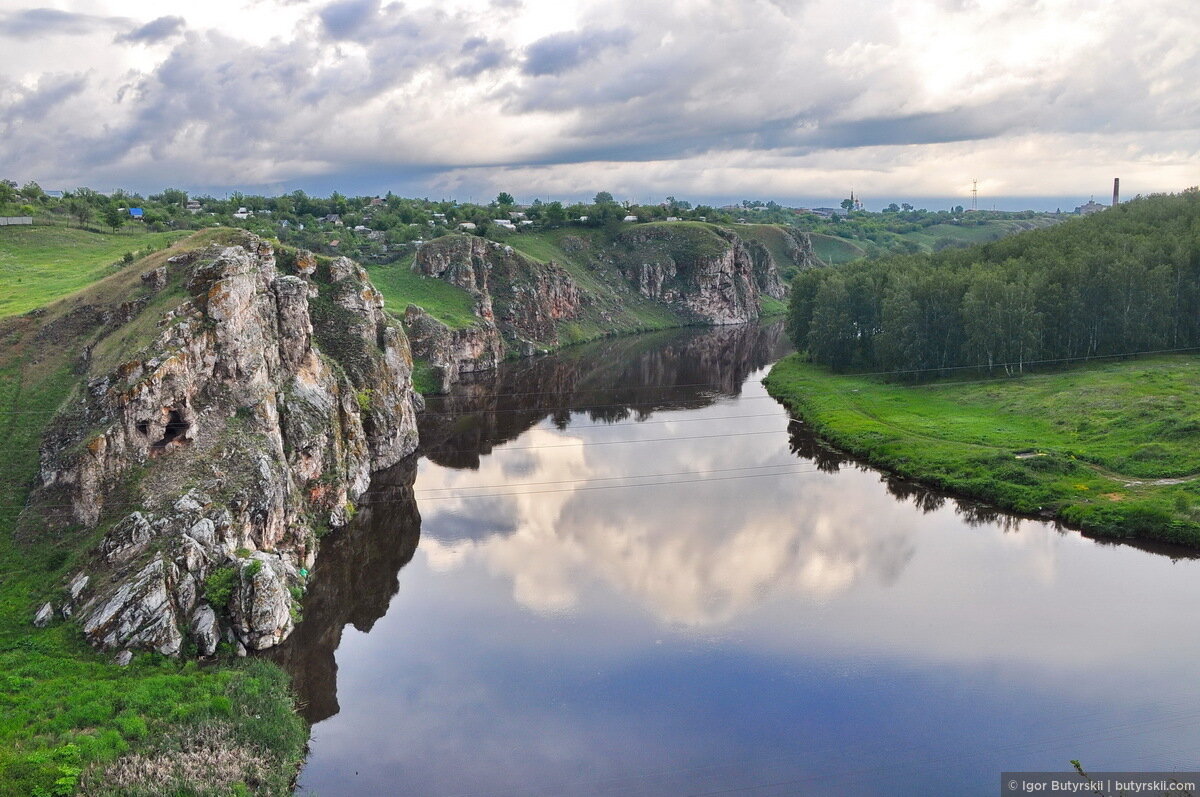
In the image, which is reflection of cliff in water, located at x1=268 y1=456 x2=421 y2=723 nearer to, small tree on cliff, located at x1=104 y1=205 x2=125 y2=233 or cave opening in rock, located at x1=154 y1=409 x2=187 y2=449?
cave opening in rock, located at x1=154 y1=409 x2=187 y2=449

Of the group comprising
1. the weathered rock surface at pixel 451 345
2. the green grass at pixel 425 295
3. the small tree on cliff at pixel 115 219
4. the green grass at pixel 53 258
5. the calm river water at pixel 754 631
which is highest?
the small tree on cliff at pixel 115 219

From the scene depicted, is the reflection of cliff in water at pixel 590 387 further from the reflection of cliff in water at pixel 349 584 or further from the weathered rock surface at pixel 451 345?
the reflection of cliff in water at pixel 349 584

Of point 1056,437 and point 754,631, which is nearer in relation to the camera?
point 754,631

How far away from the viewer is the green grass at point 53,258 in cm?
7419

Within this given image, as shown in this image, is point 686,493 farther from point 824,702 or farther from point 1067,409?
point 1067,409

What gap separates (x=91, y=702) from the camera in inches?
1330

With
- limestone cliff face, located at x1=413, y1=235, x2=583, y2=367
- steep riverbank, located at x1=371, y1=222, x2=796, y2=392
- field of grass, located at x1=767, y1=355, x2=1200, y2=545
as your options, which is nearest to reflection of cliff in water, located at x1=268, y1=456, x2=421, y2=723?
field of grass, located at x1=767, y1=355, x2=1200, y2=545

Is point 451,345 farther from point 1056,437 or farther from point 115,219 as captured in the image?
point 1056,437

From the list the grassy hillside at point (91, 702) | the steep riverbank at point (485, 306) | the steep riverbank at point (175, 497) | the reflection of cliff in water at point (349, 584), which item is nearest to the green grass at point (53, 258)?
the steep riverbank at point (175, 497)

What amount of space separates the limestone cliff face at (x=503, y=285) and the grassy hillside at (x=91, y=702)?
101 metres

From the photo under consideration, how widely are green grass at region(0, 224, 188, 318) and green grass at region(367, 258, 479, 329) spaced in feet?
121

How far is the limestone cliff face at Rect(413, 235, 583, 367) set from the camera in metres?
153

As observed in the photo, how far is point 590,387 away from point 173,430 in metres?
77.9

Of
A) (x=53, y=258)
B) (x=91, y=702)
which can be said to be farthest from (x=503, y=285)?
(x=91, y=702)
